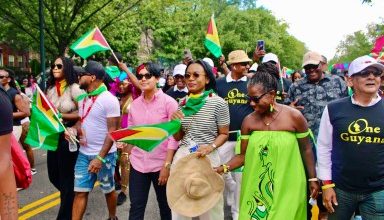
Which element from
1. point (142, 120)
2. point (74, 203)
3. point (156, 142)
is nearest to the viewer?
point (156, 142)

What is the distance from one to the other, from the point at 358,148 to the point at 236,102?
7.73 ft

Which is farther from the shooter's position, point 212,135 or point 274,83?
point 212,135

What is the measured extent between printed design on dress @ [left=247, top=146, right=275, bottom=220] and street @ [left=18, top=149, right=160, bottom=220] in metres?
2.53

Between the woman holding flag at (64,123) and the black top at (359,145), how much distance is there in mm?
2940

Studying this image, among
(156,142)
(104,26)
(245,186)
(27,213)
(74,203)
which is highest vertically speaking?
(104,26)

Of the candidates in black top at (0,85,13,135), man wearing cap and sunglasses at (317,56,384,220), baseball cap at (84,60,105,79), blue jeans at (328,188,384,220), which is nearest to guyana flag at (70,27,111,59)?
baseball cap at (84,60,105,79)

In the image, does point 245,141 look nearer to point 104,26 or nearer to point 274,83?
point 274,83

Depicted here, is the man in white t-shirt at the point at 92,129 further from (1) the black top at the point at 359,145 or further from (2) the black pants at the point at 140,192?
(1) the black top at the point at 359,145

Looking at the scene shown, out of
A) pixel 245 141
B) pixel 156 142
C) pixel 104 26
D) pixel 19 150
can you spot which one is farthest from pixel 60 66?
pixel 104 26

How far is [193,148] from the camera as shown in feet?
13.5

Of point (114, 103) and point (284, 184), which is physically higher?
point (114, 103)

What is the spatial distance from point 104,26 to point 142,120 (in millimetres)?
14971

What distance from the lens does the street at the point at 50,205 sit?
5.93 m

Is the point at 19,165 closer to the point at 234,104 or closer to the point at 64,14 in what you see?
the point at 234,104
